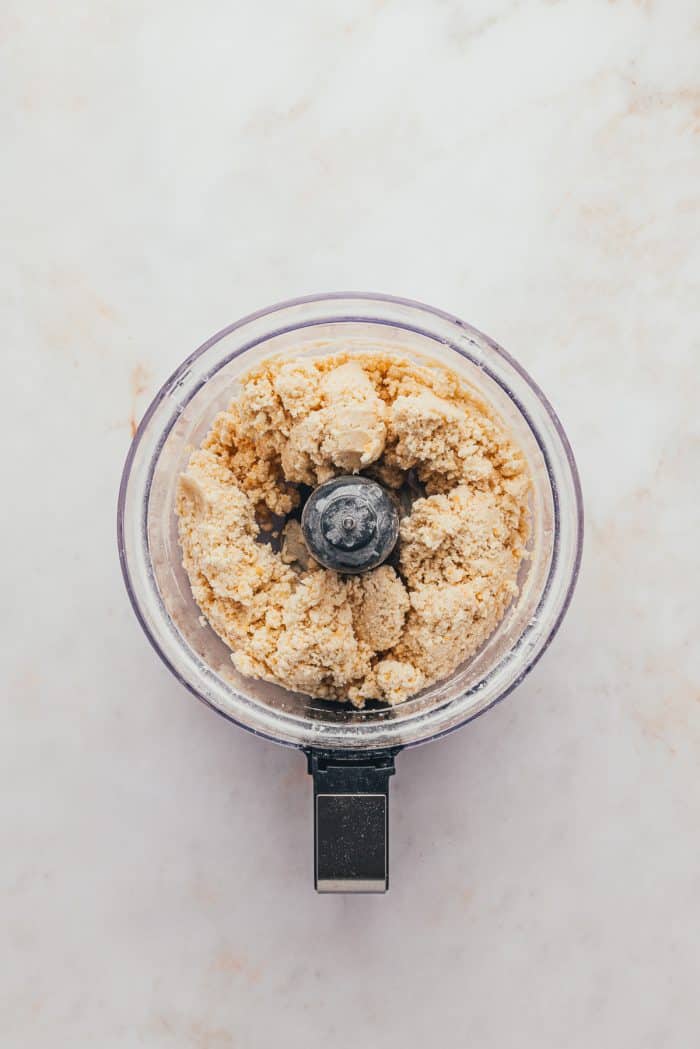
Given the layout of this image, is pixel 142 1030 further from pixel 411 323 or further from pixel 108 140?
pixel 108 140

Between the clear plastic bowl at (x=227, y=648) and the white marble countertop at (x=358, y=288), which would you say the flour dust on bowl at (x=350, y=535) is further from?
the white marble countertop at (x=358, y=288)

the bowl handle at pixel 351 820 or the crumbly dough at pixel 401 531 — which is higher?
the crumbly dough at pixel 401 531

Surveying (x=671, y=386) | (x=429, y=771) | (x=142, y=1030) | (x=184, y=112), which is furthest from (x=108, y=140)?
(x=142, y=1030)

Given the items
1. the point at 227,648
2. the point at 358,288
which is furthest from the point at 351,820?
the point at 358,288

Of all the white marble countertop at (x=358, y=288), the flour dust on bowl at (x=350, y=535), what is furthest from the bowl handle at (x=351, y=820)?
the white marble countertop at (x=358, y=288)

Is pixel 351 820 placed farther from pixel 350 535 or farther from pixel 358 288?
pixel 358 288

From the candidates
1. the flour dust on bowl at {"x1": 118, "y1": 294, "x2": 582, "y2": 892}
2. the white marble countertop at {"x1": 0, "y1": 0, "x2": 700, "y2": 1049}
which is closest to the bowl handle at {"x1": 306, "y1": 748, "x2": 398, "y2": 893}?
the flour dust on bowl at {"x1": 118, "y1": 294, "x2": 582, "y2": 892}

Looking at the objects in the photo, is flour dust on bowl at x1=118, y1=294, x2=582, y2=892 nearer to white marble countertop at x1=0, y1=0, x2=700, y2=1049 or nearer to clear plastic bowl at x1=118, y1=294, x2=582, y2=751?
clear plastic bowl at x1=118, y1=294, x2=582, y2=751

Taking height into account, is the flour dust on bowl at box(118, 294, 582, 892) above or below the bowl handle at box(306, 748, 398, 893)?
above

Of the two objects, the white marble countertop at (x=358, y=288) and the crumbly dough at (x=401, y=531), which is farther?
the white marble countertop at (x=358, y=288)
